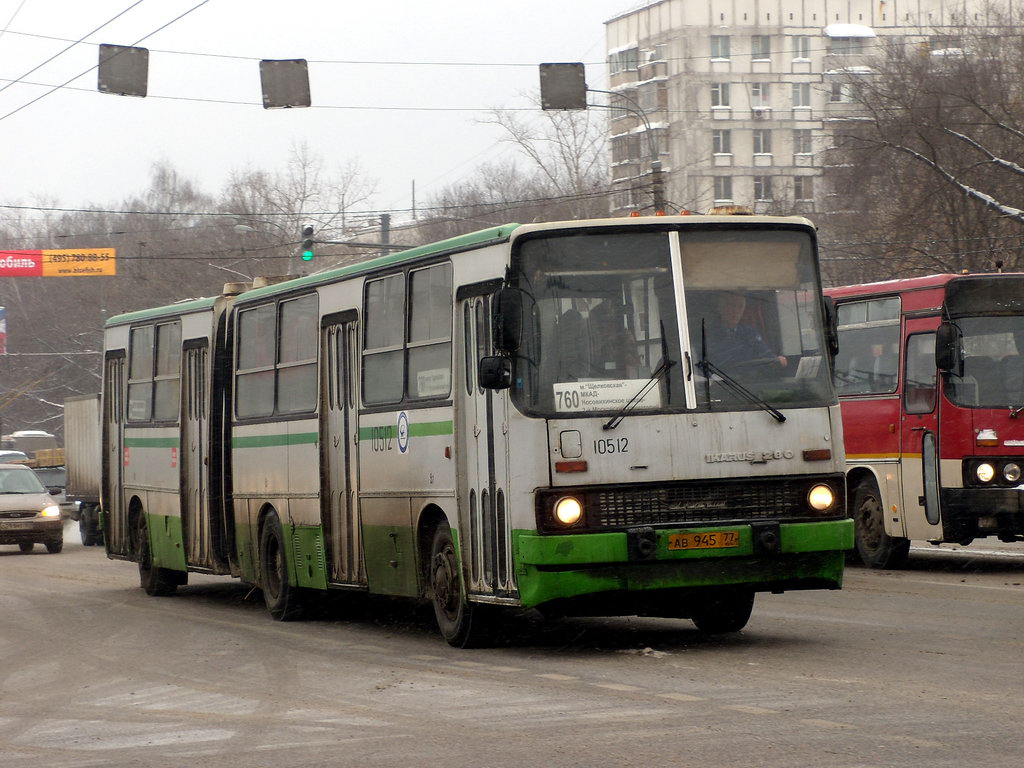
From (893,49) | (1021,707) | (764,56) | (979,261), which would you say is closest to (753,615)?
(1021,707)

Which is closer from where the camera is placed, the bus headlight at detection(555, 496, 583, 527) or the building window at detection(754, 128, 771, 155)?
the bus headlight at detection(555, 496, 583, 527)

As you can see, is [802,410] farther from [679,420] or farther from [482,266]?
[482,266]

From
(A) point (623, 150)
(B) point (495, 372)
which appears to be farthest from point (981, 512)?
(A) point (623, 150)

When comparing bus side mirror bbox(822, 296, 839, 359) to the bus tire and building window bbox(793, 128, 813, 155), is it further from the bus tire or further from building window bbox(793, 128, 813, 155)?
building window bbox(793, 128, 813, 155)

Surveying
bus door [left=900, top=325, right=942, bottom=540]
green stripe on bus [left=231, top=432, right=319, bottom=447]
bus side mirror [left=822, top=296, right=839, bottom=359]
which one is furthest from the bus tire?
bus side mirror [left=822, top=296, right=839, bottom=359]

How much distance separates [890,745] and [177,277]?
7380cm

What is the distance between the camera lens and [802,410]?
1167 cm

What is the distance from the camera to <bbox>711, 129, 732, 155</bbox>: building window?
109188mm

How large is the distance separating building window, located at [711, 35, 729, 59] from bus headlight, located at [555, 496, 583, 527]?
326 ft

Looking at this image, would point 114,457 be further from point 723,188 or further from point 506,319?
point 723,188

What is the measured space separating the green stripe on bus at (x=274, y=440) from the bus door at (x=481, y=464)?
3042 millimetres

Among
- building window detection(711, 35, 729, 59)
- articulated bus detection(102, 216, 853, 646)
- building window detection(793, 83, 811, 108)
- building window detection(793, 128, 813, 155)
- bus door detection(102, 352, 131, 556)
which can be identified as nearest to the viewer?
articulated bus detection(102, 216, 853, 646)

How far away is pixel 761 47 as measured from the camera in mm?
109625

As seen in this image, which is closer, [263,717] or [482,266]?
[263,717]
